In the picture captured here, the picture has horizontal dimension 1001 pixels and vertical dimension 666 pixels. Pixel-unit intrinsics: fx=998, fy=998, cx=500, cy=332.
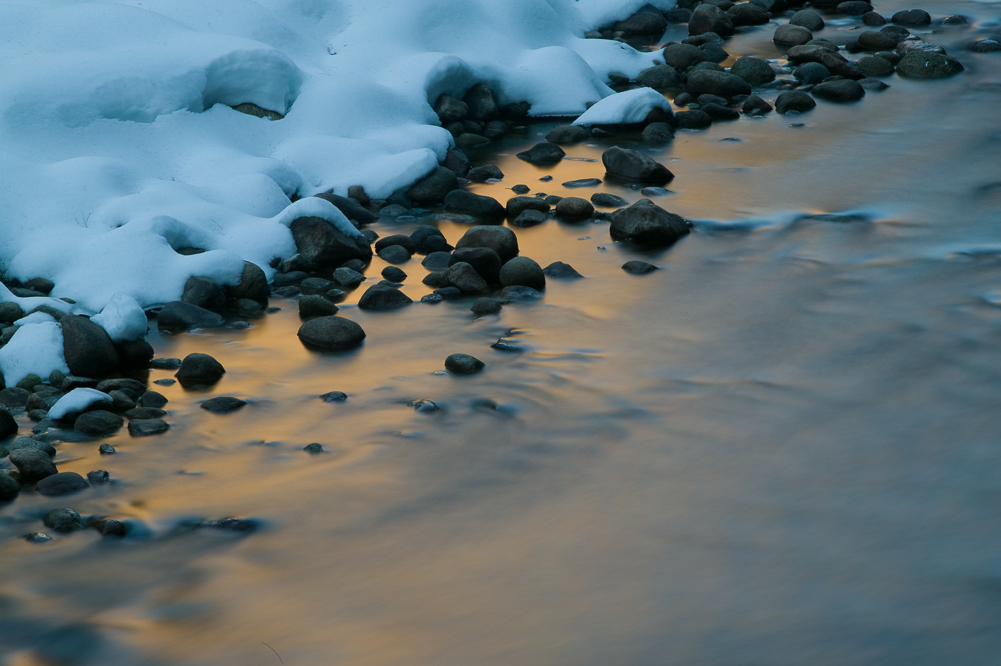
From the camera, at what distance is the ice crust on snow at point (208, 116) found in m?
5.98

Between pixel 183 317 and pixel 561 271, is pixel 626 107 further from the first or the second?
pixel 183 317

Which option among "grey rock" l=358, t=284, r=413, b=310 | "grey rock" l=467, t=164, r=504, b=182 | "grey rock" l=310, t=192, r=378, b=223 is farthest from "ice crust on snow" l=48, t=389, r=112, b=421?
"grey rock" l=467, t=164, r=504, b=182

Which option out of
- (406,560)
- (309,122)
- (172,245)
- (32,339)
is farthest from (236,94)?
(406,560)

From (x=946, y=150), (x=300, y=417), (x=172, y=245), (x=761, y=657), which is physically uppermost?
(x=946, y=150)

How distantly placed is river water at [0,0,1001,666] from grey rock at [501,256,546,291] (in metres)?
0.19

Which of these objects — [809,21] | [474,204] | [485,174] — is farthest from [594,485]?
[809,21]

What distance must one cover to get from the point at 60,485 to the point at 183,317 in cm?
163

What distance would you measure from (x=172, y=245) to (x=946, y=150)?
5.91 m

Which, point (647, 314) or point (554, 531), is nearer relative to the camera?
point (554, 531)

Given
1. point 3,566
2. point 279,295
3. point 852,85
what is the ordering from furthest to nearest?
1. point 852,85
2. point 279,295
3. point 3,566

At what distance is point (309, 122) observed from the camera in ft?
25.4

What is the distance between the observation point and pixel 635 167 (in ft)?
24.7

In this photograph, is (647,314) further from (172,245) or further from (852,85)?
(852,85)

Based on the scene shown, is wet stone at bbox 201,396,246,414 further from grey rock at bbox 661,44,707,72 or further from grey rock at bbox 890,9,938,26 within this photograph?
grey rock at bbox 890,9,938,26
